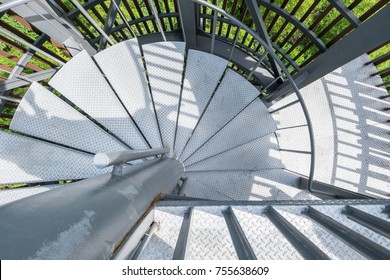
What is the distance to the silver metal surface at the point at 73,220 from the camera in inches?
27.6

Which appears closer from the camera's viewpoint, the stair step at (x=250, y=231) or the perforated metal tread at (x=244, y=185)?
the stair step at (x=250, y=231)

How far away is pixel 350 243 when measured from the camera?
137cm

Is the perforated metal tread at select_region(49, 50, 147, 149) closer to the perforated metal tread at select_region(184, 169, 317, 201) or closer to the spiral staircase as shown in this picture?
the spiral staircase

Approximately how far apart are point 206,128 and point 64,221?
2.65m

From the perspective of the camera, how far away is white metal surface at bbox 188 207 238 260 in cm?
150

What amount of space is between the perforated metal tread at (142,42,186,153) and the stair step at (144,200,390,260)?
62.8 inches

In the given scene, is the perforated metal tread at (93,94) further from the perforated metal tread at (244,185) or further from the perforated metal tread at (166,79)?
the perforated metal tread at (244,185)

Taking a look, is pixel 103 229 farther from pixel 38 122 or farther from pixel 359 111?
pixel 359 111

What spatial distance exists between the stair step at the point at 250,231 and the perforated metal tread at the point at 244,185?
193 cm

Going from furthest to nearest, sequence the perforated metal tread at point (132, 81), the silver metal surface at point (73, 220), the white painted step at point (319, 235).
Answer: the perforated metal tread at point (132, 81)
the white painted step at point (319, 235)
the silver metal surface at point (73, 220)

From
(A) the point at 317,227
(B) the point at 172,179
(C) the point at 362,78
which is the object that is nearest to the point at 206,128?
(B) the point at 172,179

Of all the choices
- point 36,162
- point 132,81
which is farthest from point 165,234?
point 132,81

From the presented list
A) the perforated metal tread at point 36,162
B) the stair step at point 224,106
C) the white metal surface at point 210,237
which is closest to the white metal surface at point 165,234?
the white metal surface at point 210,237

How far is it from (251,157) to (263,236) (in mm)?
2124
